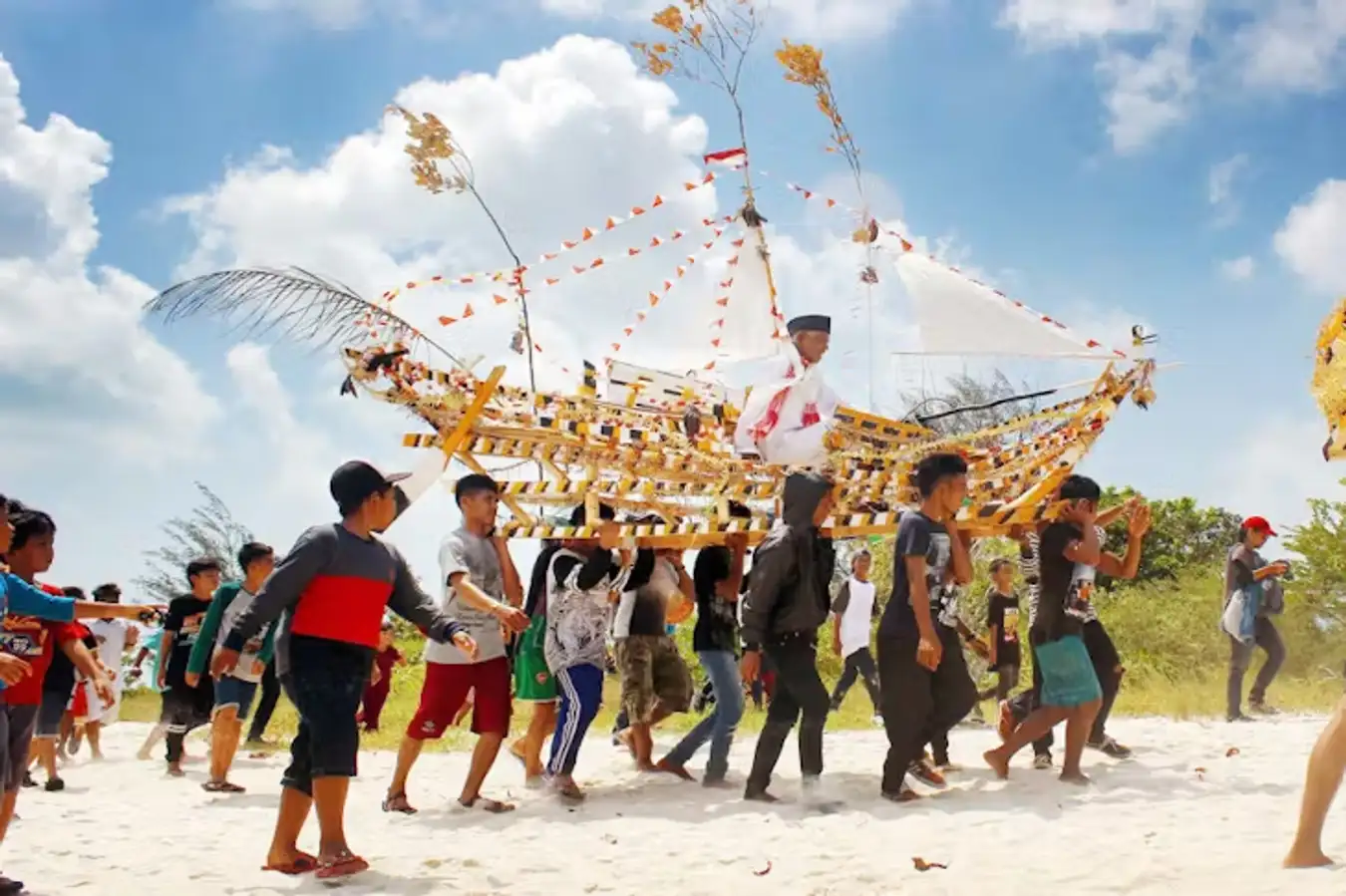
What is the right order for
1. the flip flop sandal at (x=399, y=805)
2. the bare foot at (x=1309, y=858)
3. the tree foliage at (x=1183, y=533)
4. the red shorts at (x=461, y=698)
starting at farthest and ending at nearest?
the tree foliage at (x=1183, y=533)
the flip flop sandal at (x=399, y=805)
the red shorts at (x=461, y=698)
the bare foot at (x=1309, y=858)

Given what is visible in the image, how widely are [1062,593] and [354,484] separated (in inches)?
159

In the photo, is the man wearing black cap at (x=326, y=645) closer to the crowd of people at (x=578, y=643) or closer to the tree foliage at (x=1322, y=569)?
the crowd of people at (x=578, y=643)

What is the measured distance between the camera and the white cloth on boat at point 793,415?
8.20 m

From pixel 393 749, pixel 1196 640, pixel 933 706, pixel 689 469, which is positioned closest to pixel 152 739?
pixel 393 749

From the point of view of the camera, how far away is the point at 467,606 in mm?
6625

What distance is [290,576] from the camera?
4871 mm

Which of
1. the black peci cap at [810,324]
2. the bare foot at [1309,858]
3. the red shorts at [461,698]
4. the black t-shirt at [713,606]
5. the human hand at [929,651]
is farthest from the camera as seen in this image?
the black peci cap at [810,324]

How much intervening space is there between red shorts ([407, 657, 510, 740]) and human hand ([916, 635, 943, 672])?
2272 millimetres

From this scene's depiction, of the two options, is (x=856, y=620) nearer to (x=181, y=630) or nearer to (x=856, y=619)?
(x=856, y=619)

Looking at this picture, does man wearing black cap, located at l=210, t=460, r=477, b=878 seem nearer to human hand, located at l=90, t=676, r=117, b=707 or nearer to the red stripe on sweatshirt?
Answer: the red stripe on sweatshirt

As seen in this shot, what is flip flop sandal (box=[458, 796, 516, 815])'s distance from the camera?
21.6 feet

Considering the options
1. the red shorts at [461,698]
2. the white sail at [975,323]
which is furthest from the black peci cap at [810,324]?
the red shorts at [461,698]

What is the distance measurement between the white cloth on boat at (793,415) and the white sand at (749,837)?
7.04ft

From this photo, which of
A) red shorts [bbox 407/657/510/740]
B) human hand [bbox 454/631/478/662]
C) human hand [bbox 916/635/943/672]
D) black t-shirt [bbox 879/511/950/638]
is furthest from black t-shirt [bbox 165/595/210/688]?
human hand [bbox 916/635/943/672]
